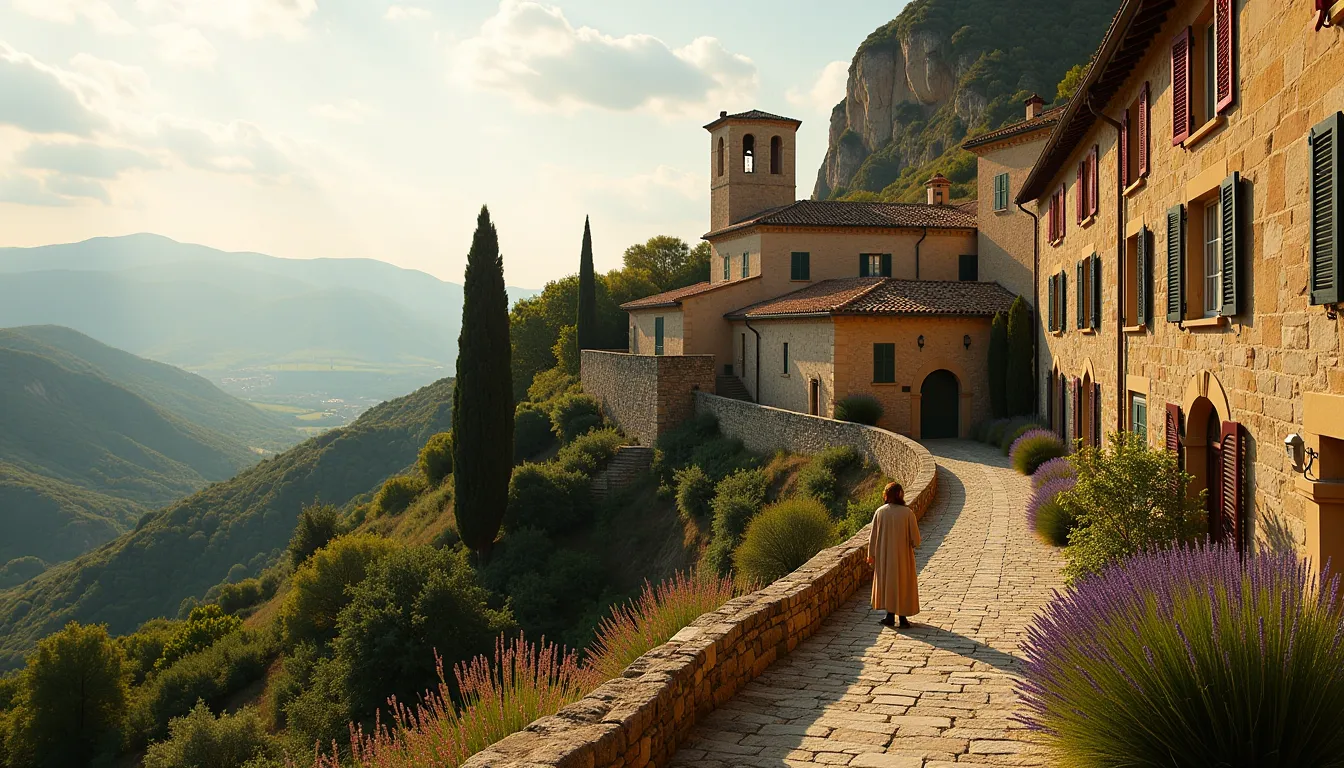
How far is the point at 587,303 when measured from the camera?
50406 mm

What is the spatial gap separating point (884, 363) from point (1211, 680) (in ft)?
76.1

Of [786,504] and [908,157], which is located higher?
[908,157]

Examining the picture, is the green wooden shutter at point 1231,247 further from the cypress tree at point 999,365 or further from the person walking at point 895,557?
the cypress tree at point 999,365

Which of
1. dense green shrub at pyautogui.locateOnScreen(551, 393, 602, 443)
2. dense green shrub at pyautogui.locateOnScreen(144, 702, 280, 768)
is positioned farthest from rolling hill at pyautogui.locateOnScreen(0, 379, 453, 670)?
dense green shrub at pyautogui.locateOnScreen(144, 702, 280, 768)

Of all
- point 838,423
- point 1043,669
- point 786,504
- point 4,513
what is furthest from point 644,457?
point 4,513

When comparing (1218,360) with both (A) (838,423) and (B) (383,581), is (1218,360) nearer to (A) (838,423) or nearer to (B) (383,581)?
(A) (838,423)

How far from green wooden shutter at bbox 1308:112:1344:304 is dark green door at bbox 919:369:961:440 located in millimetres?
21704

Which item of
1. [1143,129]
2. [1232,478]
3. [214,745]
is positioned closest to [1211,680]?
[1232,478]

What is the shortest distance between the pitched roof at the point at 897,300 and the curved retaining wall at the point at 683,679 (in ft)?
52.9

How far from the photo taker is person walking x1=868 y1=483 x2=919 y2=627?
882 cm

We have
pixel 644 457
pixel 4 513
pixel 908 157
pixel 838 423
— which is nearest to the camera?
pixel 838 423

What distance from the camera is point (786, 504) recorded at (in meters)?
15.5

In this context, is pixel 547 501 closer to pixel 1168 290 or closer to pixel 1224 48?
pixel 1168 290

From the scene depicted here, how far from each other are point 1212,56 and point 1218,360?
10.7 feet
